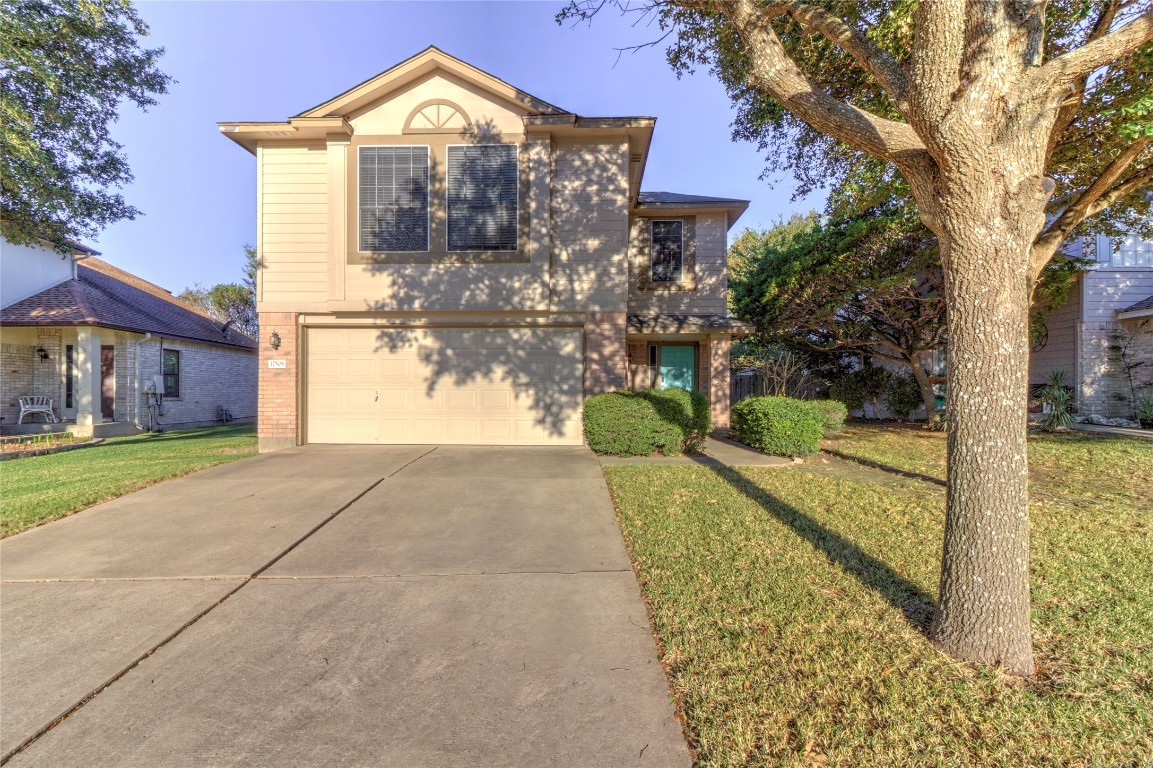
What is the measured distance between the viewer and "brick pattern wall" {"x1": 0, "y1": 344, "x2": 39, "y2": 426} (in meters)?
13.0

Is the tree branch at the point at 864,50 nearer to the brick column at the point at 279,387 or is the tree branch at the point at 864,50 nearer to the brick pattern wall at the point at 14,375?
the brick column at the point at 279,387

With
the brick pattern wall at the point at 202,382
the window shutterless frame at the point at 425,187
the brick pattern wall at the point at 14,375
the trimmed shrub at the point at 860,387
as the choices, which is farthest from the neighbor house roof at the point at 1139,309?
the brick pattern wall at the point at 14,375

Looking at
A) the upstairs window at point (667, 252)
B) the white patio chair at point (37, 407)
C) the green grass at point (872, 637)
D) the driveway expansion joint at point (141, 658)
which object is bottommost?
the driveway expansion joint at point (141, 658)

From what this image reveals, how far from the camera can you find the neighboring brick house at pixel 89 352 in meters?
13.0

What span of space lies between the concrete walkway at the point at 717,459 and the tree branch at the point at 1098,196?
4226 millimetres

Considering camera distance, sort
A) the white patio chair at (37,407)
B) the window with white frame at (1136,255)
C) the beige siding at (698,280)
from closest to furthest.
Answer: the beige siding at (698,280) → the white patio chair at (37,407) → the window with white frame at (1136,255)

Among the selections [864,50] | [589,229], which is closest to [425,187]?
[589,229]

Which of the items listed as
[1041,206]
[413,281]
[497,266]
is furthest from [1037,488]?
[413,281]

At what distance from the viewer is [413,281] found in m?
9.46

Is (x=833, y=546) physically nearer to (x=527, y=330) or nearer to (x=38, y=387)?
(x=527, y=330)

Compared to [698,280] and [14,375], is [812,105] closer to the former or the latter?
[698,280]

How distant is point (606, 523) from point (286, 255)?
871cm

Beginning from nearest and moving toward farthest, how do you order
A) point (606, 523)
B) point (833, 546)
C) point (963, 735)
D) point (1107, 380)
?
point (963, 735)
point (833, 546)
point (606, 523)
point (1107, 380)

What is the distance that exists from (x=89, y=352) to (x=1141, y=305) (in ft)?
91.4
